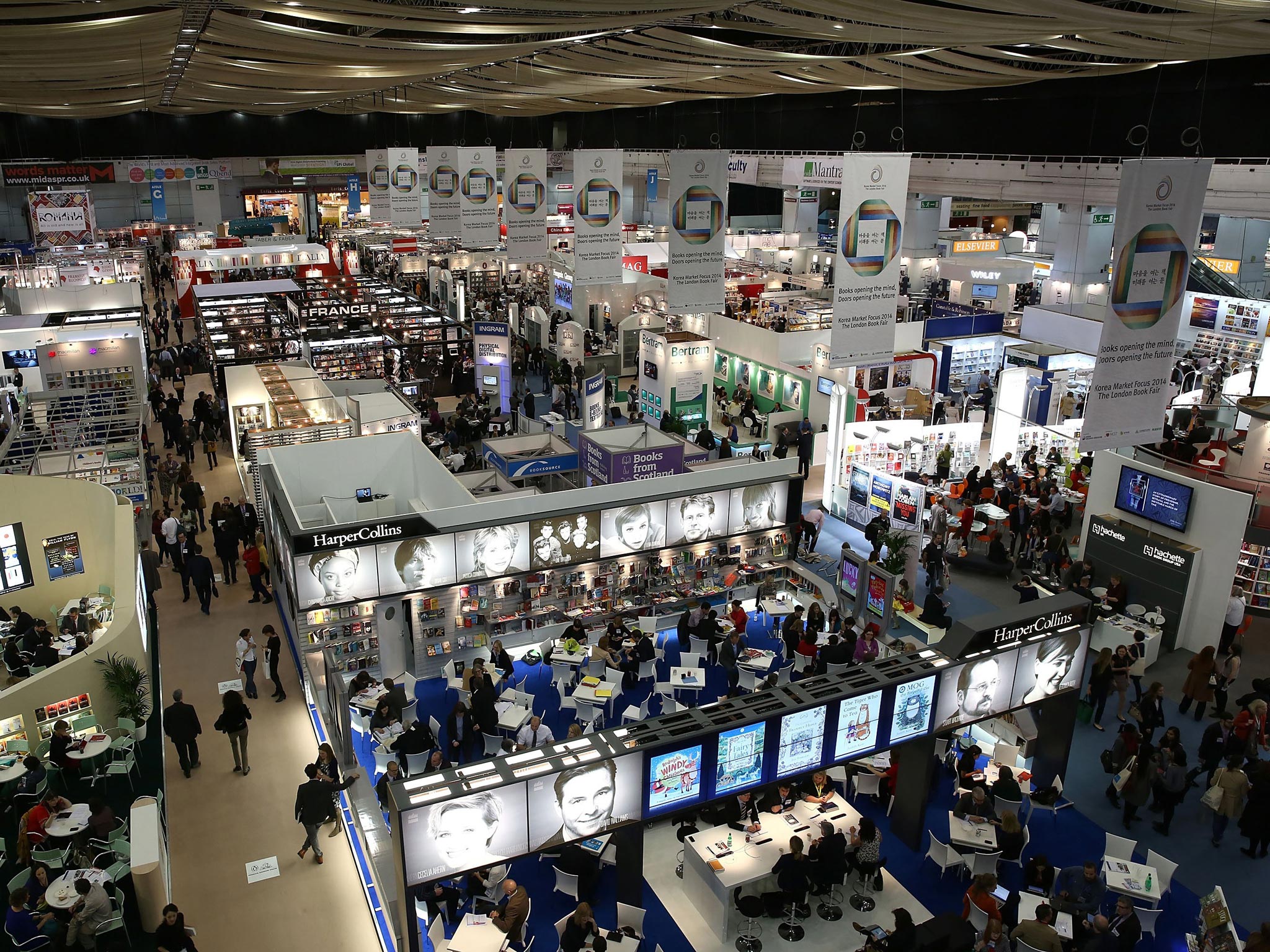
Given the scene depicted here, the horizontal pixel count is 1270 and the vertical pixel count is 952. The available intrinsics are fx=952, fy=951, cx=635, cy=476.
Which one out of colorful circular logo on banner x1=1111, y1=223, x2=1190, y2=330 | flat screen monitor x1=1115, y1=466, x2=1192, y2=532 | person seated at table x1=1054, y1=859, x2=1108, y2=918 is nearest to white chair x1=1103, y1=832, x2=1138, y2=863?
person seated at table x1=1054, y1=859, x2=1108, y2=918

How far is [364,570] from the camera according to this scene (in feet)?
37.9

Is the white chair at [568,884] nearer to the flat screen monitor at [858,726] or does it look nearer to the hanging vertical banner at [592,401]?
the flat screen monitor at [858,726]

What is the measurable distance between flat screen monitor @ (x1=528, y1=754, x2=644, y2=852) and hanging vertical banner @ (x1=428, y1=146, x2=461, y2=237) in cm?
1519

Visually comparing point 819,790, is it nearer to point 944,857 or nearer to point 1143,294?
point 944,857

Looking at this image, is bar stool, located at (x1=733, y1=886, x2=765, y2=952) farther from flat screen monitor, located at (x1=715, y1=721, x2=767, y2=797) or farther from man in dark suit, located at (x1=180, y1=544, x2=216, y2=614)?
man in dark suit, located at (x1=180, y1=544, x2=216, y2=614)

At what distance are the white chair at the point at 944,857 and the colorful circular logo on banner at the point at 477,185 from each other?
15.2m

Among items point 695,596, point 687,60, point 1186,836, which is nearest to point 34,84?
point 687,60

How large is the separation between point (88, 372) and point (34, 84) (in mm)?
6015

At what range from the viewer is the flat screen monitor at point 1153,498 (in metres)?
12.8

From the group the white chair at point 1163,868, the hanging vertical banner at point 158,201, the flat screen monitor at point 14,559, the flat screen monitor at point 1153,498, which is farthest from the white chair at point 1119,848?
the hanging vertical banner at point 158,201

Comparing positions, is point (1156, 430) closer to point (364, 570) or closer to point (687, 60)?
point (364, 570)

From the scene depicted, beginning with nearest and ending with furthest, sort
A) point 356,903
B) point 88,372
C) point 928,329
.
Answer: point 356,903, point 88,372, point 928,329

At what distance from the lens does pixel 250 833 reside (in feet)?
29.7

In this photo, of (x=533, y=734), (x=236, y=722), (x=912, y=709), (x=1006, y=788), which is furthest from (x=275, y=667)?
(x=1006, y=788)
